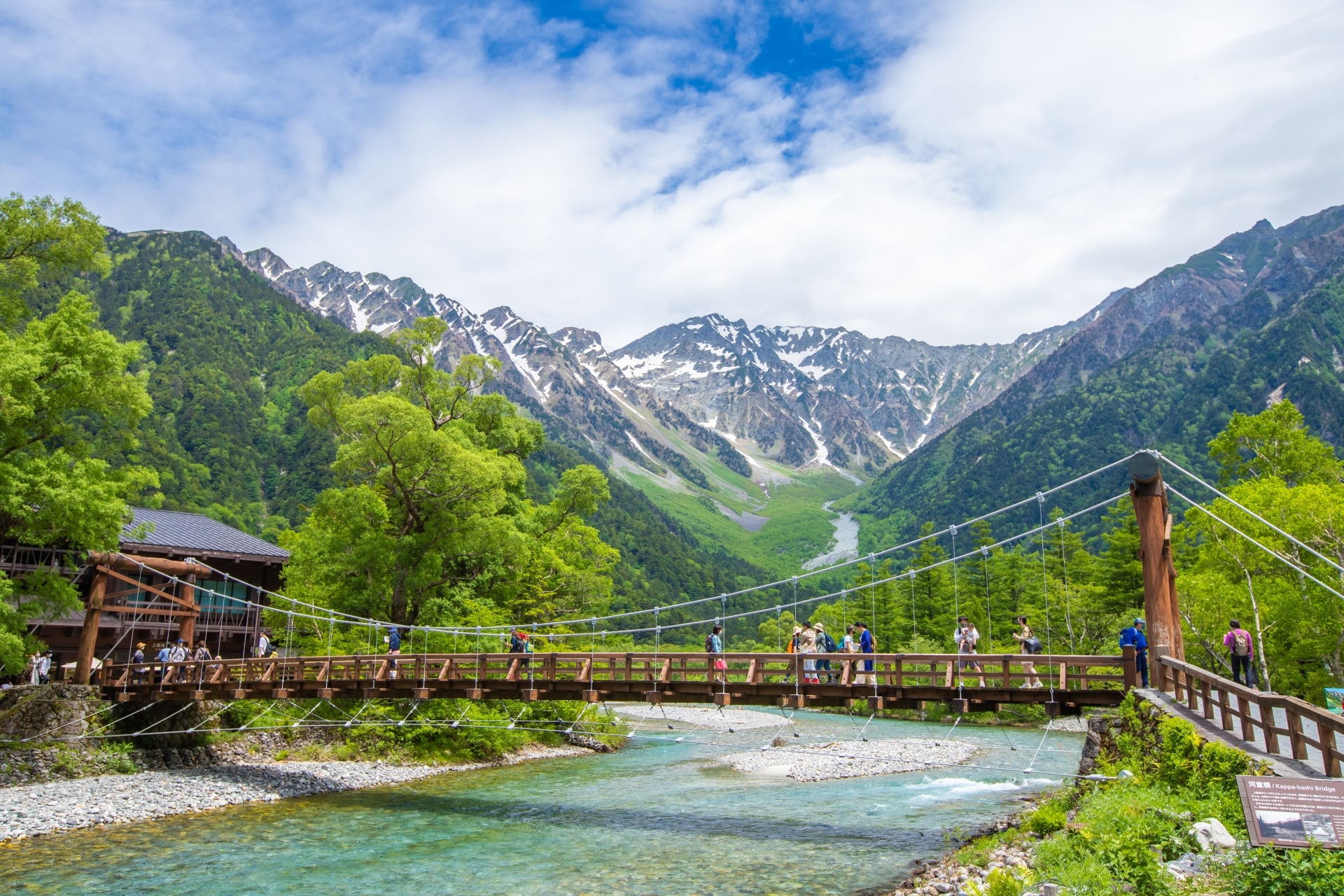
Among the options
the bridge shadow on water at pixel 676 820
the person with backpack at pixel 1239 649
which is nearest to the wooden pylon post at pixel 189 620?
the bridge shadow on water at pixel 676 820

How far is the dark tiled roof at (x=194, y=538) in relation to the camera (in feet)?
99.1

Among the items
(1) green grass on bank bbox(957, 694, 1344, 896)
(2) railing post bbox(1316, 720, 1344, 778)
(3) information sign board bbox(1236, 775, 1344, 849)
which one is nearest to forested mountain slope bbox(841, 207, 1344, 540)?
Answer: (1) green grass on bank bbox(957, 694, 1344, 896)

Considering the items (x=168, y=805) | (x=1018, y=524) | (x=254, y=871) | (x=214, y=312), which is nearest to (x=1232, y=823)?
(x=254, y=871)

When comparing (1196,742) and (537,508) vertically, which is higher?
(537,508)

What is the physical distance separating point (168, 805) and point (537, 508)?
21.2 meters

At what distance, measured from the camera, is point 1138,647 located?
573 inches

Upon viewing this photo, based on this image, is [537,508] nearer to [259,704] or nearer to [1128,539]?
[259,704]

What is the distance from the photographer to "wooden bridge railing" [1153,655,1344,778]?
29.4ft

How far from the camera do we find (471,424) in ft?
107

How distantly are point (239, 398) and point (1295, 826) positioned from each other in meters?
111

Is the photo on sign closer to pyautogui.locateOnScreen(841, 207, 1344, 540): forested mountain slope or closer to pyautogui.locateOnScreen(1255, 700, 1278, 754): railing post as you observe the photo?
pyautogui.locateOnScreen(1255, 700, 1278, 754): railing post

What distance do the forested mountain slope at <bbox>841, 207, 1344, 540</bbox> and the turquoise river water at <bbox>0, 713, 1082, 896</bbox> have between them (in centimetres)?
8987

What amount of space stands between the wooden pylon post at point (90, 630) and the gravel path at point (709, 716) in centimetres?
2279

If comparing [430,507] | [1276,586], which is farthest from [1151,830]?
[430,507]
